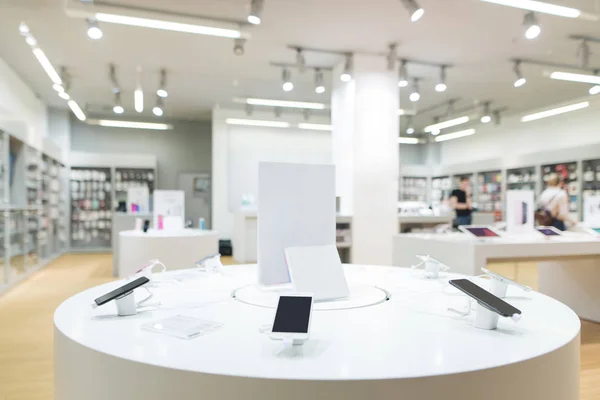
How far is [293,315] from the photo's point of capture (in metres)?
1.21

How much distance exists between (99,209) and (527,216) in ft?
33.2

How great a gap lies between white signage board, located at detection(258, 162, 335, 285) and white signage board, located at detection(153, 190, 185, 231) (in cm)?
413

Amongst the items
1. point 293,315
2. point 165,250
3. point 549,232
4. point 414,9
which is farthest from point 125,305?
point 549,232

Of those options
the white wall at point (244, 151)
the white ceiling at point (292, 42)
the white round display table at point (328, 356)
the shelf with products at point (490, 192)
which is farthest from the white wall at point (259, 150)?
the white round display table at point (328, 356)

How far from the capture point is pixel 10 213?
6059 mm

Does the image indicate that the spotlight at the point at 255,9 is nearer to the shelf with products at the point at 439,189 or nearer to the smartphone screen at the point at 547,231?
the smartphone screen at the point at 547,231

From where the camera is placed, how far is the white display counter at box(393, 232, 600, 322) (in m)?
3.44

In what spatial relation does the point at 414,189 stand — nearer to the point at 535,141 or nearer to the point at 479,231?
the point at 535,141

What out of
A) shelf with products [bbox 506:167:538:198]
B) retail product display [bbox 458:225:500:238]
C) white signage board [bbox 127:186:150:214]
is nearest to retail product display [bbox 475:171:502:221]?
shelf with products [bbox 506:167:538:198]

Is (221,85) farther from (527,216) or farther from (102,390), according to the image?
(102,390)

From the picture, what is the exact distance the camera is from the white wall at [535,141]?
8.66 meters

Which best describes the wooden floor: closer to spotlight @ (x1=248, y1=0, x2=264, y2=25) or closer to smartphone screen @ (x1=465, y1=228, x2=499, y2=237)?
smartphone screen @ (x1=465, y1=228, x2=499, y2=237)

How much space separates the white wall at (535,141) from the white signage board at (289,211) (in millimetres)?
7863

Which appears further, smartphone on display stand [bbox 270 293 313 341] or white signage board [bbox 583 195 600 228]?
white signage board [bbox 583 195 600 228]
